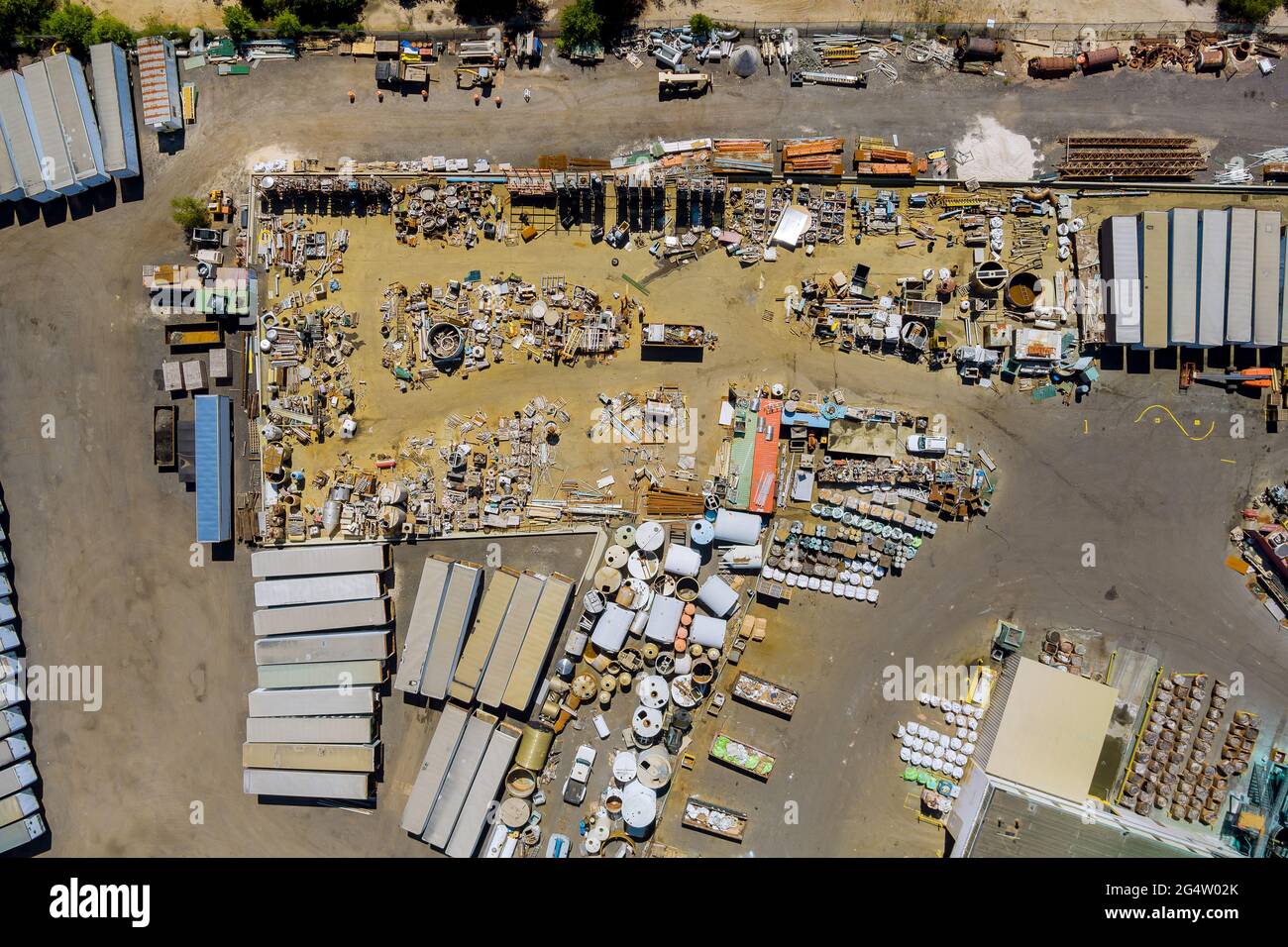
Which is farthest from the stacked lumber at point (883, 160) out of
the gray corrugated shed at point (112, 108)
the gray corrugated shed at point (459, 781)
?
the gray corrugated shed at point (112, 108)

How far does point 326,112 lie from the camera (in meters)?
43.0

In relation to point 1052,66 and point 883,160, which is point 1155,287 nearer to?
point 1052,66

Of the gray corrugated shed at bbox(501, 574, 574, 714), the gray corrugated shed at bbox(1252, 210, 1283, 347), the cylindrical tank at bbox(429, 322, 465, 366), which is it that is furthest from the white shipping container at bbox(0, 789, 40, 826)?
the gray corrugated shed at bbox(1252, 210, 1283, 347)

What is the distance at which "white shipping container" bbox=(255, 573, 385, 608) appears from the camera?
41.1 meters

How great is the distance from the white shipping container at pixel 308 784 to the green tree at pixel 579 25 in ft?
130

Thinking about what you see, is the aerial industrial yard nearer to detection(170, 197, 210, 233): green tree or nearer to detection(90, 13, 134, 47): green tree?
detection(170, 197, 210, 233): green tree

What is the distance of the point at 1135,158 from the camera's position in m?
→ 41.6

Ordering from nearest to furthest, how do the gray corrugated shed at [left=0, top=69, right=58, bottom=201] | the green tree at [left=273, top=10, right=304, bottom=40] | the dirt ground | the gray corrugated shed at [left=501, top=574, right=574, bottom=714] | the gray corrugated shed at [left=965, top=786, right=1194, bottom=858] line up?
1. the gray corrugated shed at [left=965, top=786, right=1194, bottom=858]
2. the gray corrugated shed at [left=501, top=574, right=574, bottom=714]
3. the gray corrugated shed at [left=0, top=69, right=58, bottom=201]
4. the green tree at [left=273, top=10, right=304, bottom=40]
5. the dirt ground

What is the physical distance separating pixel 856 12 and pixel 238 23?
3267 centimetres

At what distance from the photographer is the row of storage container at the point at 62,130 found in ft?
138

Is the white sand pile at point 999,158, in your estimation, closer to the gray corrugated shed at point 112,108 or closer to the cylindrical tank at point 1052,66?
the cylindrical tank at point 1052,66

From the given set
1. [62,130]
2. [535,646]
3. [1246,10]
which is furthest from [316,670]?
[1246,10]

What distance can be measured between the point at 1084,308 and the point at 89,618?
54.6 metres

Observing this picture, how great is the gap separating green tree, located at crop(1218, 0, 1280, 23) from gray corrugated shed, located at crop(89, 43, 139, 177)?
190 ft
